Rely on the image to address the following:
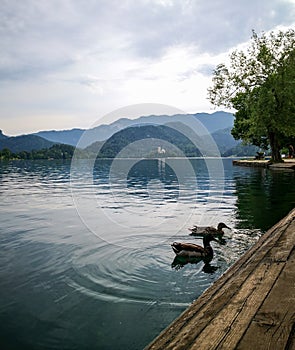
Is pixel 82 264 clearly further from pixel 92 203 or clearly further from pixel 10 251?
pixel 92 203

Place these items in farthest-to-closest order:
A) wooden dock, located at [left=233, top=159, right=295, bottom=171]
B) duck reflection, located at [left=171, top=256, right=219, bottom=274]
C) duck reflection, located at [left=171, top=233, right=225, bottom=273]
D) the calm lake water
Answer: wooden dock, located at [left=233, top=159, right=295, bottom=171] < duck reflection, located at [left=171, top=233, right=225, bottom=273] < duck reflection, located at [left=171, top=256, right=219, bottom=274] < the calm lake water

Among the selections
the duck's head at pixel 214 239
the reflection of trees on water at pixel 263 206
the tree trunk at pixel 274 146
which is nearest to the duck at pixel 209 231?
the duck's head at pixel 214 239

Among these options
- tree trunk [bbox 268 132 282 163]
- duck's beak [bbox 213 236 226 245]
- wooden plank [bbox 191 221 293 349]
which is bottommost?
duck's beak [bbox 213 236 226 245]

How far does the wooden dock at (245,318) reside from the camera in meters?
3.06

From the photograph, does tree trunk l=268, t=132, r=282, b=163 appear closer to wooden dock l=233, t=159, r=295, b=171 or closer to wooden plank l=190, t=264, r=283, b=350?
wooden dock l=233, t=159, r=295, b=171

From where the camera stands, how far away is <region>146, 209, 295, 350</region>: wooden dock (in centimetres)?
306

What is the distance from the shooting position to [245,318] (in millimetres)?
3523

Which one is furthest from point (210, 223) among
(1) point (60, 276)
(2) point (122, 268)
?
(1) point (60, 276)

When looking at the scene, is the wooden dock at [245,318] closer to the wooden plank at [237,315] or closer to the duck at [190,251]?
the wooden plank at [237,315]

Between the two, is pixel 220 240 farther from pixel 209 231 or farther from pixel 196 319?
pixel 196 319

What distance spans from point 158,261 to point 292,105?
41.7m

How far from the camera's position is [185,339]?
3299 mm

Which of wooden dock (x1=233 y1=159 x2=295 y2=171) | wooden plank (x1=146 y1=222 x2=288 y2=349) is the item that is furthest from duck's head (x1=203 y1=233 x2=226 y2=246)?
wooden dock (x1=233 y1=159 x2=295 y2=171)

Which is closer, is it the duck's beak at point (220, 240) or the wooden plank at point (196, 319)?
the wooden plank at point (196, 319)
